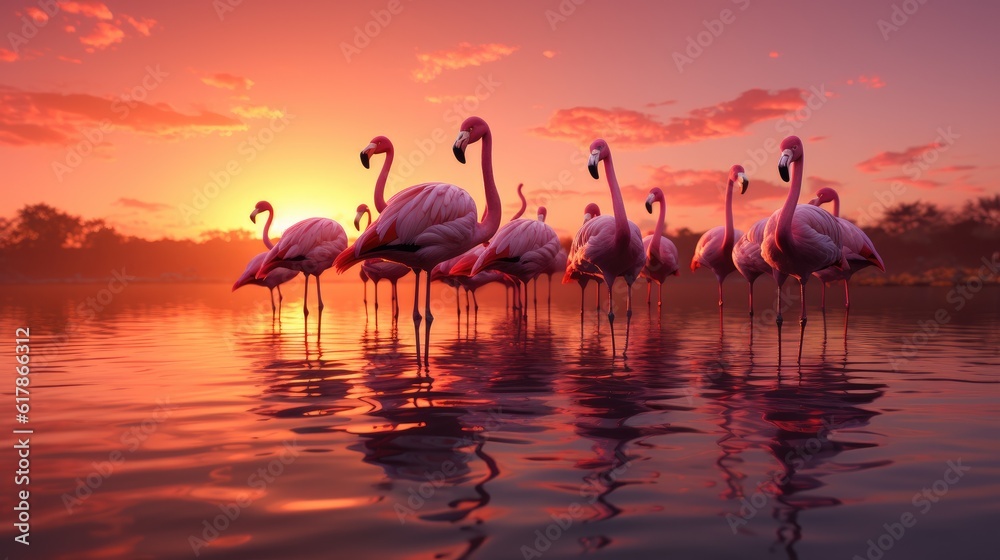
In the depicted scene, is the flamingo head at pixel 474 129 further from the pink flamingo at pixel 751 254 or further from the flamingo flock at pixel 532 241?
the pink flamingo at pixel 751 254

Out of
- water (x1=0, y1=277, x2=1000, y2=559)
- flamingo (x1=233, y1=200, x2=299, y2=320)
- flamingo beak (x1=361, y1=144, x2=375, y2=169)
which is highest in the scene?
flamingo beak (x1=361, y1=144, x2=375, y2=169)

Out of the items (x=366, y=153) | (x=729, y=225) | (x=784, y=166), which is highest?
(x=366, y=153)

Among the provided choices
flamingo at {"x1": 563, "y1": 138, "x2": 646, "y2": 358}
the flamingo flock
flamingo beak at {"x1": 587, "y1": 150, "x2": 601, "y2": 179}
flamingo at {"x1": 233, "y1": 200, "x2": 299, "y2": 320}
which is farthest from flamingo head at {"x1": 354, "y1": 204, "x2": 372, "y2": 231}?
flamingo beak at {"x1": 587, "y1": 150, "x2": 601, "y2": 179}

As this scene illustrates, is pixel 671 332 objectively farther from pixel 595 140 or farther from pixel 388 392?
pixel 388 392

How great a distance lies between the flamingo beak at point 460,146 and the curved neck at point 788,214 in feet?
13.2

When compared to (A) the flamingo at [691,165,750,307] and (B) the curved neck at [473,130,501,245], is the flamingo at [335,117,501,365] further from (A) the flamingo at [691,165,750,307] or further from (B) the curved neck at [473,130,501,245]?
(A) the flamingo at [691,165,750,307]

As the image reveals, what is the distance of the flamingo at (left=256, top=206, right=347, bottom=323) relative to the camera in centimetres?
1256

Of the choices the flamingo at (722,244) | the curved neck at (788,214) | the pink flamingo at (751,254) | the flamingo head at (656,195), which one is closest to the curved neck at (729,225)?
the flamingo at (722,244)

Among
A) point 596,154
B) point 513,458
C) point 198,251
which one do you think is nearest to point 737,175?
point 596,154

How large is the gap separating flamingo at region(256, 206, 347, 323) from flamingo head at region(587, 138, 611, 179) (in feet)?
19.5

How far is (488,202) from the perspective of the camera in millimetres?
8250

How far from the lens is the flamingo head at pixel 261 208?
17344 mm

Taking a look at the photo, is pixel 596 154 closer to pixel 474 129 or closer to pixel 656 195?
pixel 474 129

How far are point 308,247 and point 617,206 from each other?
20.1 feet
